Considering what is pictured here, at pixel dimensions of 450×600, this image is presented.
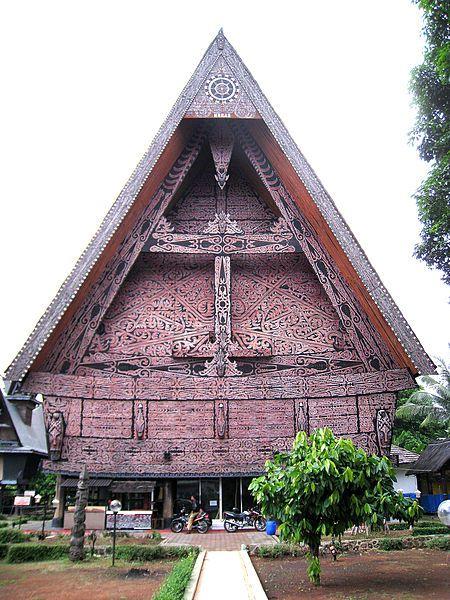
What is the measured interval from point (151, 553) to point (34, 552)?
201 centimetres

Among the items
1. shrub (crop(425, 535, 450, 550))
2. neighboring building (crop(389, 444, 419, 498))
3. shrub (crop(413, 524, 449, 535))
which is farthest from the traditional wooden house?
neighboring building (crop(389, 444, 419, 498))

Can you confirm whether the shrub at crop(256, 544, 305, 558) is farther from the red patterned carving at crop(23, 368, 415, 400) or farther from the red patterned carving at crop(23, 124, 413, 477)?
the red patterned carving at crop(23, 368, 415, 400)

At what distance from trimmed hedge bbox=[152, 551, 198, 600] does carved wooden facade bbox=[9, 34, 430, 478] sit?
343cm

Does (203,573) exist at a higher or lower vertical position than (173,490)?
lower

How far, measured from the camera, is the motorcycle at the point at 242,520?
11.2m

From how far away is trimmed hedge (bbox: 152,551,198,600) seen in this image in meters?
5.04

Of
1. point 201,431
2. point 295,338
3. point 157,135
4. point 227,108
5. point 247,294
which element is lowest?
point 201,431

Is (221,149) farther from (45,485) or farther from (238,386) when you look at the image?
(45,485)

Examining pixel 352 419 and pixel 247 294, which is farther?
pixel 247 294

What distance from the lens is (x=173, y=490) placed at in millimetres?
11484

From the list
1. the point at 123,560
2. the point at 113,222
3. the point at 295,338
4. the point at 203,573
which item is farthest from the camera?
the point at 295,338

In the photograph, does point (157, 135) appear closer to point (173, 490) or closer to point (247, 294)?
point (247, 294)

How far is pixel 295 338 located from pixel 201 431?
272cm

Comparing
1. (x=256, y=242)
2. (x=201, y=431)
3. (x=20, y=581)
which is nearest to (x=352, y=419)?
(x=201, y=431)
